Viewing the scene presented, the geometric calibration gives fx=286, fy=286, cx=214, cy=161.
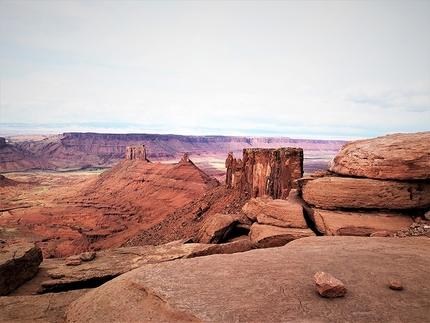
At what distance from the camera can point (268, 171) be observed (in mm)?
22281

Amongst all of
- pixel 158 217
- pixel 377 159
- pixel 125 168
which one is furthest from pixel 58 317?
pixel 125 168

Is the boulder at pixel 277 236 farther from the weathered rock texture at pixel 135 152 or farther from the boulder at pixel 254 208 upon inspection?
the weathered rock texture at pixel 135 152

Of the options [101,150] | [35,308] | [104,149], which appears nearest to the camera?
[35,308]

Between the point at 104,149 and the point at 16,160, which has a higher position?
the point at 104,149

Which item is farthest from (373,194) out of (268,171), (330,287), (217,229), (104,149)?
(104,149)

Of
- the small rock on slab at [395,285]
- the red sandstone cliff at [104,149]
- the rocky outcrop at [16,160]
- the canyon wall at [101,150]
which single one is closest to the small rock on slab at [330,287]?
the small rock on slab at [395,285]

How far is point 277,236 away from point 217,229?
336 centimetres

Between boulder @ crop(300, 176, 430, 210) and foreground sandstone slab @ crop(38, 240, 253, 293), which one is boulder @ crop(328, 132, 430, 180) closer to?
boulder @ crop(300, 176, 430, 210)

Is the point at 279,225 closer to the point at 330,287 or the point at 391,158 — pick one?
the point at 391,158

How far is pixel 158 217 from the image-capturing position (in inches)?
1427

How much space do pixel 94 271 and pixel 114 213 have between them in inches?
1276

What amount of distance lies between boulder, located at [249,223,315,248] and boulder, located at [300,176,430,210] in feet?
5.17

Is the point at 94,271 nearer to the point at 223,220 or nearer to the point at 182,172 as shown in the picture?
the point at 223,220

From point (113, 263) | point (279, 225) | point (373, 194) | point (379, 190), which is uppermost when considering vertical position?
point (379, 190)
